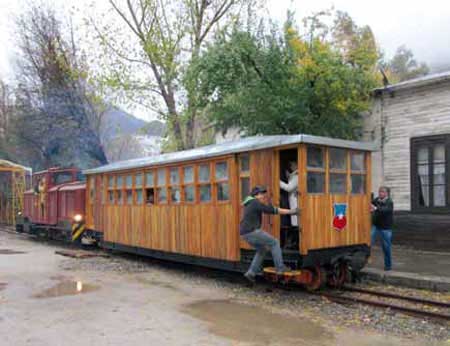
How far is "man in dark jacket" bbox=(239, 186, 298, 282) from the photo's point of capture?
8031 millimetres

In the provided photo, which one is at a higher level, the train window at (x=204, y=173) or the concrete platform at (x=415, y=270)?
the train window at (x=204, y=173)

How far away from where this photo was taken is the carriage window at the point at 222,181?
30.5 feet

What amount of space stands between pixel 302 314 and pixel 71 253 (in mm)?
8593

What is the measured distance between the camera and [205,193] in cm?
984

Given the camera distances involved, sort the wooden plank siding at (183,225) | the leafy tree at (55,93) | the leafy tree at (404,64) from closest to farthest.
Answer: the wooden plank siding at (183,225), the leafy tree at (55,93), the leafy tree at (404,64)

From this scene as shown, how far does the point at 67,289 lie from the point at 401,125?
→ 9450 mm

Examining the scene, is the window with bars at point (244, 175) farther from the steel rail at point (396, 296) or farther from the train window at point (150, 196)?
the train window at point (150, 196)

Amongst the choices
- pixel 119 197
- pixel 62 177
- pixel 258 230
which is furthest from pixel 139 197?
pixel 62 177

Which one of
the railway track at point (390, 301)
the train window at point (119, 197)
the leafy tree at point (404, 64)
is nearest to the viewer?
the railway track at point (390, 301)

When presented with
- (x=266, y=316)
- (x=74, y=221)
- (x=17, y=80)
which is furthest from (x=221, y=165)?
(x=17, y=80)

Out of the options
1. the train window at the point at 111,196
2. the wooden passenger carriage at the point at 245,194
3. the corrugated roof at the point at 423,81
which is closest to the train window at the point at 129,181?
the wooden passenger carriage at the point at 245,194

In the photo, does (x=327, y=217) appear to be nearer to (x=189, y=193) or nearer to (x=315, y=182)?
(x=315, y=182)

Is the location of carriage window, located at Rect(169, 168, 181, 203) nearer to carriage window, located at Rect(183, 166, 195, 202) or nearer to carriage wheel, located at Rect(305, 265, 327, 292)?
carriage window, located at Rect(183, 166, 195, 202)

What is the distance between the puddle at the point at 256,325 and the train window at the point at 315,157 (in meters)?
2.48
